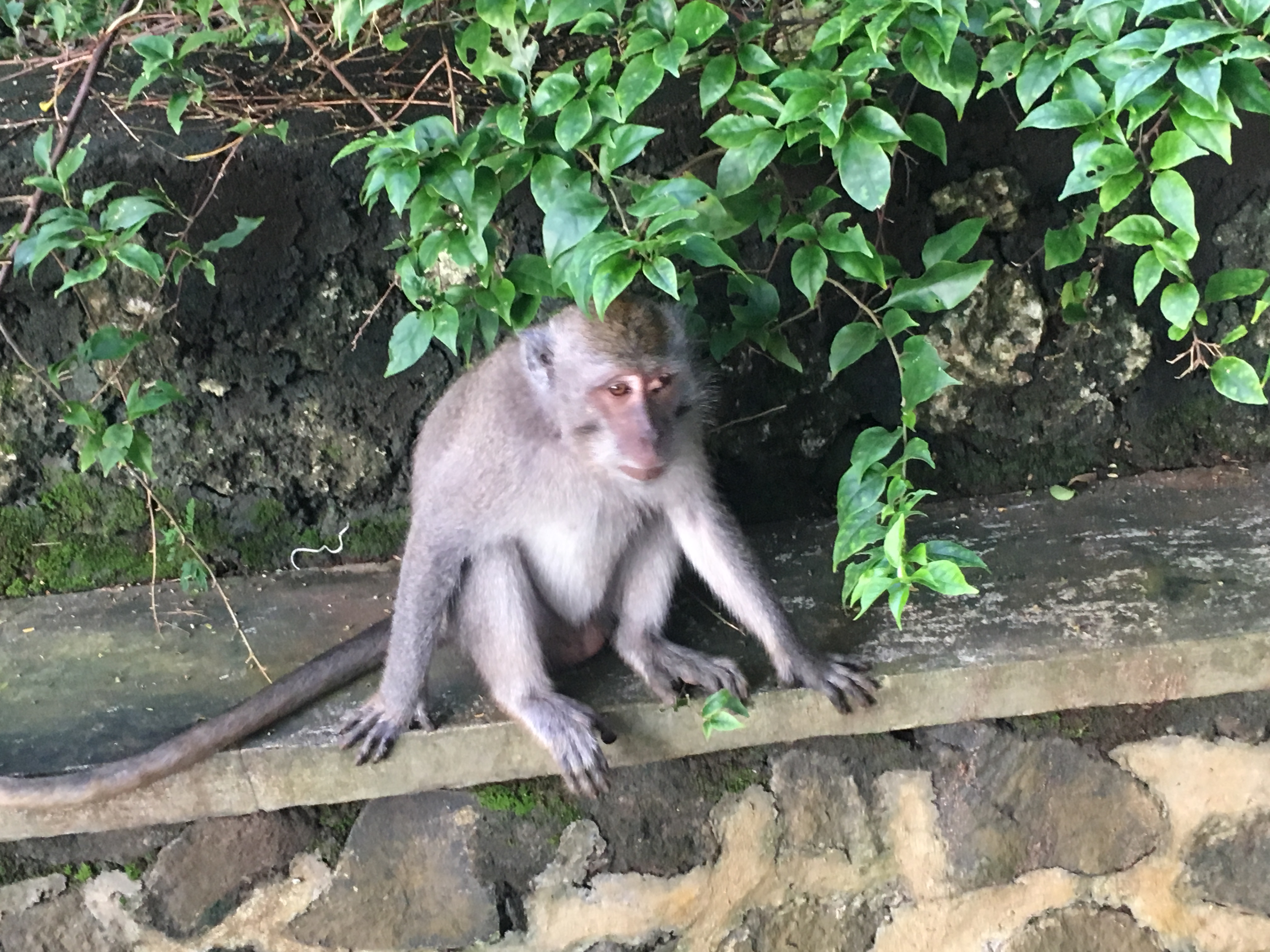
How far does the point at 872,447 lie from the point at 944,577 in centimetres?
29

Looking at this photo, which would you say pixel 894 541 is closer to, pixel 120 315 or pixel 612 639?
pixel 612 639

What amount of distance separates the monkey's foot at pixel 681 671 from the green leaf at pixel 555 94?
40.5 inches

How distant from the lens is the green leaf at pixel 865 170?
5.34 ft

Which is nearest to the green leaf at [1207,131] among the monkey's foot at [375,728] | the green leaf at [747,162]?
the green leaf at [747,162]

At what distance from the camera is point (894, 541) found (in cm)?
162

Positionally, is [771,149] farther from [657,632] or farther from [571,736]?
[571,736]

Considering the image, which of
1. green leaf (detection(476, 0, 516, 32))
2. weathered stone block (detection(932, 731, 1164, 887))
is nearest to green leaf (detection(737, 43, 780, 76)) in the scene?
green leaf (detection(476, 0, 516, 32))

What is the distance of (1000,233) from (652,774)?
57.6 inches

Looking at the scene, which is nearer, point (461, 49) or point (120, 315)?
point (461, 49)

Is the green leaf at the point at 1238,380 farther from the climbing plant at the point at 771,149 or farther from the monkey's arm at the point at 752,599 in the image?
the monkey's arm at the point at 752,599

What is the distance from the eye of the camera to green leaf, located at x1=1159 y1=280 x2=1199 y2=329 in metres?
1.78

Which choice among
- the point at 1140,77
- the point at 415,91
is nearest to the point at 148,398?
the point at 415,91

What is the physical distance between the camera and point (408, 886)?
1.99 metres

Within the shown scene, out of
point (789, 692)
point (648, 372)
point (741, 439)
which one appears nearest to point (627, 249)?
point (648, 372)
